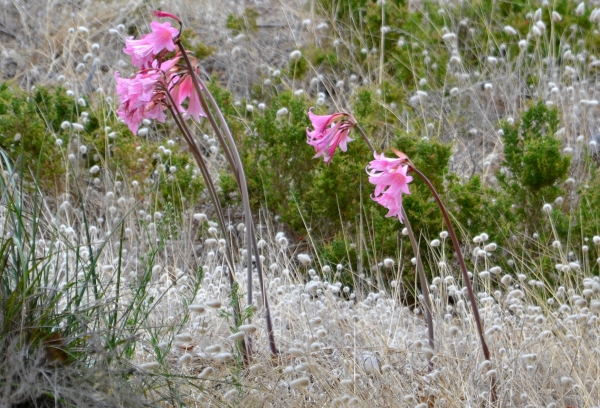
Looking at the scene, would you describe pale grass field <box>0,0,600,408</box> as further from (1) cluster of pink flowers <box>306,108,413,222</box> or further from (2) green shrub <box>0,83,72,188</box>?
(1) cluster of pink flowers <box>306,108,413,222</box>

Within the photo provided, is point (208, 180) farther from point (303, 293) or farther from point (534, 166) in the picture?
point (534, 166)

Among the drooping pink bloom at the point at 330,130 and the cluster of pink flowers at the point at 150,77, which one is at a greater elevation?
the cluster of pink flowers at the point at 150,77

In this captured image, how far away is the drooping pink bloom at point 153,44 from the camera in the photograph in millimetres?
2004

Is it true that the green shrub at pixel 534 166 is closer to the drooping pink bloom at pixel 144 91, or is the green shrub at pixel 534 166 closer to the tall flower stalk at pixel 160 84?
the tall flower stalk at pixel 160 84

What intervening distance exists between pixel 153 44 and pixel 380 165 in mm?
641

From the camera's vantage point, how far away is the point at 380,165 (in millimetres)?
2002

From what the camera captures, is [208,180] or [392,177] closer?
[392,177]

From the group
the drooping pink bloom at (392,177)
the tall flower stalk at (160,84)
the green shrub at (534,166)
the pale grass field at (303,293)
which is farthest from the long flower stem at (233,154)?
the green shrub at (534,166)

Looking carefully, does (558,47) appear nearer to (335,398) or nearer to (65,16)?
(65,16)

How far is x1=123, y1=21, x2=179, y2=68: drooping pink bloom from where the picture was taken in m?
2.00

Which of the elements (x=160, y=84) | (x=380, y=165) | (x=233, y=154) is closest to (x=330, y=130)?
(x=380, y=165)

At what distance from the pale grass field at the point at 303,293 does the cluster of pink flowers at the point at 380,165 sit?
398mm

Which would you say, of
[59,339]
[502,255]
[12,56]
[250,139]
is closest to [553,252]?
[502,255]

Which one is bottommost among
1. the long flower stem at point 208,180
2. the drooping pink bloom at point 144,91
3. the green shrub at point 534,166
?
the green shrub at point 534,166
